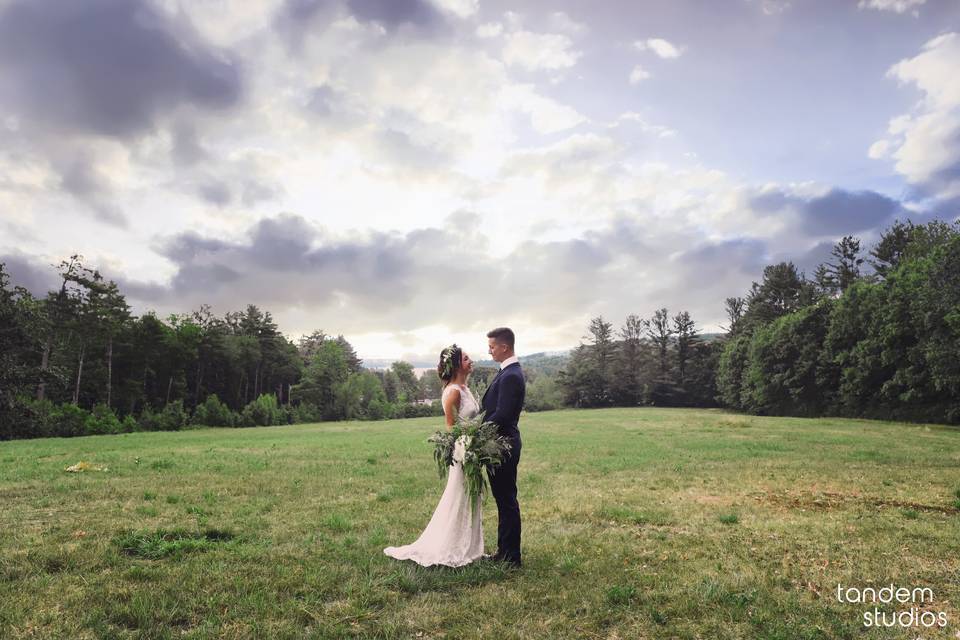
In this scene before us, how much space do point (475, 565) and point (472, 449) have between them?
156 centimetres

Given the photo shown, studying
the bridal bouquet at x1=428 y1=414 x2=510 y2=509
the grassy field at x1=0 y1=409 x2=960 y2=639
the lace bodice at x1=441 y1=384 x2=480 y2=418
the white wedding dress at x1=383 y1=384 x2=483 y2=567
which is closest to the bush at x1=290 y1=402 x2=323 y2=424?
the grassy field at x1=0 y1=409 x2=960 y2=639

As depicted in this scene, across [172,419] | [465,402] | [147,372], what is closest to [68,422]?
[172,419]

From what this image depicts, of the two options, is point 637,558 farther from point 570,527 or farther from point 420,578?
point 420,578

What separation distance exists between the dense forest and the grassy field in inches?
126

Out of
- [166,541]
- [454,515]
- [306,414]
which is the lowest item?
[306,414]

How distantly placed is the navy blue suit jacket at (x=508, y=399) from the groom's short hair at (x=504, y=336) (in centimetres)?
33

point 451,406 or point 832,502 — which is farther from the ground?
point 451,406

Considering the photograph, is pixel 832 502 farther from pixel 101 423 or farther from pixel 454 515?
pixel 101 423

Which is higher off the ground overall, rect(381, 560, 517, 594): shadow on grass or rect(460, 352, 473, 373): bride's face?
rect(460, 352, 473, 373): bride's face

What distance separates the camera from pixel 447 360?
6.94 metres

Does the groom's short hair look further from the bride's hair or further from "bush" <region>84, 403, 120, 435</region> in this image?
"bush" <region>84, 403, 120, 435</region>

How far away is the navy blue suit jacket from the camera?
21.8 feet

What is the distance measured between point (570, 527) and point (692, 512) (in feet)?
9.26

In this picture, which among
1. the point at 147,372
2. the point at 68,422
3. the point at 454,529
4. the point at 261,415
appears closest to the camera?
the point at 454,529
